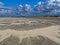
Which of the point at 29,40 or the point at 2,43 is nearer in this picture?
the point at 2,43

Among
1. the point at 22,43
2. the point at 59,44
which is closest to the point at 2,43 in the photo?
the point at 22,43

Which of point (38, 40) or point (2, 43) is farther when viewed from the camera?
point (38, 40)

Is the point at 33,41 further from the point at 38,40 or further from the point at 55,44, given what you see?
the point at 55,44

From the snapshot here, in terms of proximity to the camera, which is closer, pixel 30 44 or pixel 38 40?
pixel 30 44

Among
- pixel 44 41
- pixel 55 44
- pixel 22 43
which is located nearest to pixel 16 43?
pixel 22 43

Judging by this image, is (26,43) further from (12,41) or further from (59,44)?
(59,44)

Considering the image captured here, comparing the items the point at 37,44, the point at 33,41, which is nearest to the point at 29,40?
the point at 33,41

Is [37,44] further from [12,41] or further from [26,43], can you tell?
[12,41]
